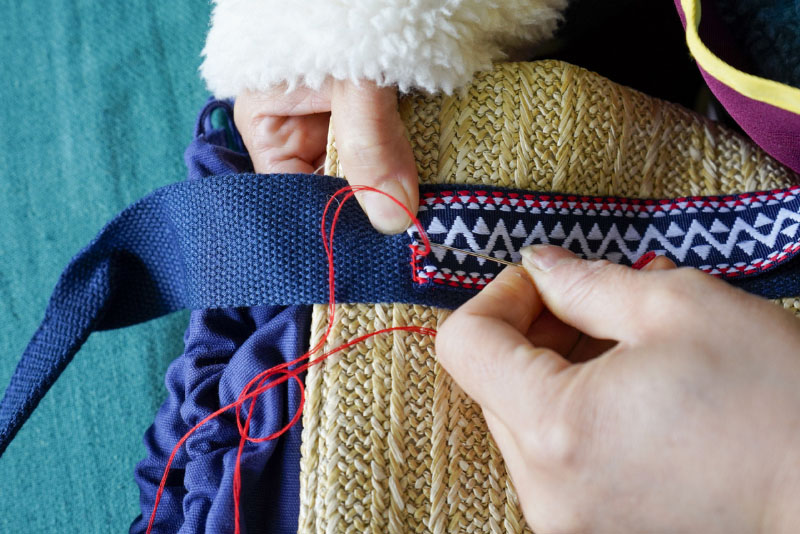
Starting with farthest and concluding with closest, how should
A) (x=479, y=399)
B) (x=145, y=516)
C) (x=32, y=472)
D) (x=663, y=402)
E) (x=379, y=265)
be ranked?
1. (x=32, y=472)
2. (x=145, y=516)
3. (x=379, y=265)
4. (x=479, y=399)
5. (x=663, y=402)

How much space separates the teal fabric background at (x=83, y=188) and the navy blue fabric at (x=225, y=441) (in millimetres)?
246

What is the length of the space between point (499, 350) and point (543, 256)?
0.16m

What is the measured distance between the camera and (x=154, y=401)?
1080mm

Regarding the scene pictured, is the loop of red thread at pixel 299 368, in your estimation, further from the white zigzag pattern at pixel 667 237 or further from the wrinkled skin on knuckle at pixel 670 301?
the wrinkled skin on knuckle at pixel 670 301

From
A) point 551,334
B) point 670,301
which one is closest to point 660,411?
point 670,301

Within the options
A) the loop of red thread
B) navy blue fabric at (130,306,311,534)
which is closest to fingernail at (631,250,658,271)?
the loop of red thread

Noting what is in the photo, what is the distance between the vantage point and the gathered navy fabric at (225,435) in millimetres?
753

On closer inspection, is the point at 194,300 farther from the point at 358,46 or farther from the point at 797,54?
the point at 797,54

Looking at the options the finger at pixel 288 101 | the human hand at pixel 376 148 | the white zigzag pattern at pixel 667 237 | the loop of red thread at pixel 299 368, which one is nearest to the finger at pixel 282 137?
the finger at pixel 288 101

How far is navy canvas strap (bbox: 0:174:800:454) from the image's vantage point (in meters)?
0.74

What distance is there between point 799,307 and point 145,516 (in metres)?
0.93

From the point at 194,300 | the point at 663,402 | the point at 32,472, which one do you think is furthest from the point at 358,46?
the point at 32,472

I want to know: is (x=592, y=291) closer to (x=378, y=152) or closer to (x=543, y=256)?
(x=543, y=256)

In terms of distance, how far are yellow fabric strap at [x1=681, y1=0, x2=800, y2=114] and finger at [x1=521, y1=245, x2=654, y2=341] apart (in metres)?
0.26
